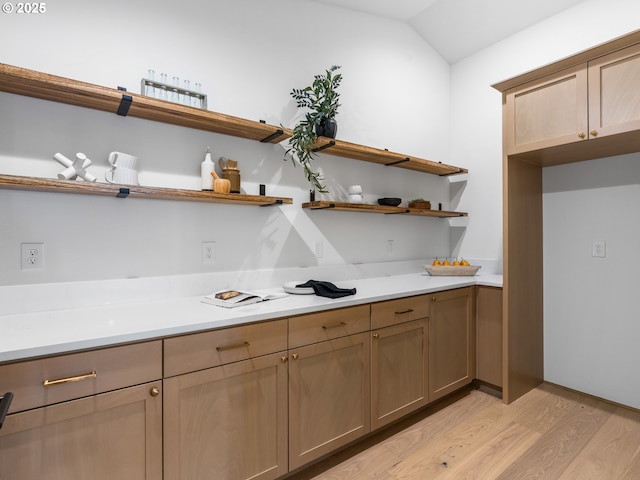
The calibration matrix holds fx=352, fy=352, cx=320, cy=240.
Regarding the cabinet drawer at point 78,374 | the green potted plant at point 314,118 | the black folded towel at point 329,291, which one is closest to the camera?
the cabinet drawer at point 78,374

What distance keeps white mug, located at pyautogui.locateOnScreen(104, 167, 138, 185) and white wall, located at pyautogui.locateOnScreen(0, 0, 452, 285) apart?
12 cm

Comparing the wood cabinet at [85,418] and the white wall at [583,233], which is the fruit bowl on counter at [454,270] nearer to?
the white wall at [583,233]

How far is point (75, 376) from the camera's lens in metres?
1.15

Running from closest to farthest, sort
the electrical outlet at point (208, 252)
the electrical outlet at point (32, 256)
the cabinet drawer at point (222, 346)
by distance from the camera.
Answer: the cabinet drawer at point (222, 346) < the electrical outlet at point (32, 256) < the electrical outlet at point (208, 252)

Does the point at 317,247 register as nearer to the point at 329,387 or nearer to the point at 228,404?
the point at 329,387

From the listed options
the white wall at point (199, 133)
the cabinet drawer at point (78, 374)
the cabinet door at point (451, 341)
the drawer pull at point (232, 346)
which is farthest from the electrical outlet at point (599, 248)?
the cabinet drawer at point (78, 374)

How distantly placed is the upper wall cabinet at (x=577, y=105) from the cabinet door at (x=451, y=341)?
3.67ft

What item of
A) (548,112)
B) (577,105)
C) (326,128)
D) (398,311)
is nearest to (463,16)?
(548,112)

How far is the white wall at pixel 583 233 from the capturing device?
2400 millimetres

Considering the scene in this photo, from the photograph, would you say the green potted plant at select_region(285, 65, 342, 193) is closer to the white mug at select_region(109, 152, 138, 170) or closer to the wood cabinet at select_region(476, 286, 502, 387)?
the white mug at select_region(109, 152, 138, 170)

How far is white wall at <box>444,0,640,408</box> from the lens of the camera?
2.40 metres

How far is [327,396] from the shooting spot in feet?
5.80

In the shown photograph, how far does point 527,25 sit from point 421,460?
3.34 m

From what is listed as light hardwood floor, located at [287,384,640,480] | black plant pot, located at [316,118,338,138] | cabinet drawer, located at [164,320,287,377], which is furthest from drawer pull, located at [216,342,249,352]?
black plant pot, located at [316,118,338,138]
